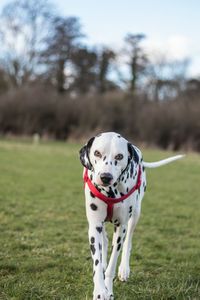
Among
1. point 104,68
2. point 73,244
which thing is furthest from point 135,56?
point 73,244

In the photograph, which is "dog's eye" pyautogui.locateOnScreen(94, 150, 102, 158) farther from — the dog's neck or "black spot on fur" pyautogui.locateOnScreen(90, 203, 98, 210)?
"black spot on fur" pyautogui.locateOnScreen(90, 203, 98, 210)

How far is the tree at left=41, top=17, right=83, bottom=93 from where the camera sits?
49562 mm

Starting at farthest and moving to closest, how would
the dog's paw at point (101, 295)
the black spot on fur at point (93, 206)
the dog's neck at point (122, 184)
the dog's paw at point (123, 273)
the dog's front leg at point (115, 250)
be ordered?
the dog's paw at point (123, 273) < the dog's front leg at point (115, 250) < the black spot on fur at point (93, 206) < the dog's neck at point (122, 184) < the dog's paw at point (101, 295)

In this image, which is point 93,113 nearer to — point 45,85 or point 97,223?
point 45,85

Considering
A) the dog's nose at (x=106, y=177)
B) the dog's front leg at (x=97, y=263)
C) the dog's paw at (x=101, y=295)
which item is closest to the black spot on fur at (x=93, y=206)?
the dog's front leg at (x=97, y=263)

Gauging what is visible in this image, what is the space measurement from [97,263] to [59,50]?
4682cm

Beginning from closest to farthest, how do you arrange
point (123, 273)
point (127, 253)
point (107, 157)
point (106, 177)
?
point (106, 177)
point (107, 157)
point (123, 273)
point (127, 253)

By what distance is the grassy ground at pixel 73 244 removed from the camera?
4805 millimetres

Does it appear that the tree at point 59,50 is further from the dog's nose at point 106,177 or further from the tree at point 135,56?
the dog's nose at point 106,177

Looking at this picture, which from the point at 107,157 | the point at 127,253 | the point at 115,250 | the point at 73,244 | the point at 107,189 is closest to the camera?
the point at 107,157

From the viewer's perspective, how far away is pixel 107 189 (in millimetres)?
4340

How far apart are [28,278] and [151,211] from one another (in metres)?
5.47

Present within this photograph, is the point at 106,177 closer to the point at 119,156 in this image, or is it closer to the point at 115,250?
the point at 119,156

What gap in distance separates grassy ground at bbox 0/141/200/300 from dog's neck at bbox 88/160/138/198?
99cm
